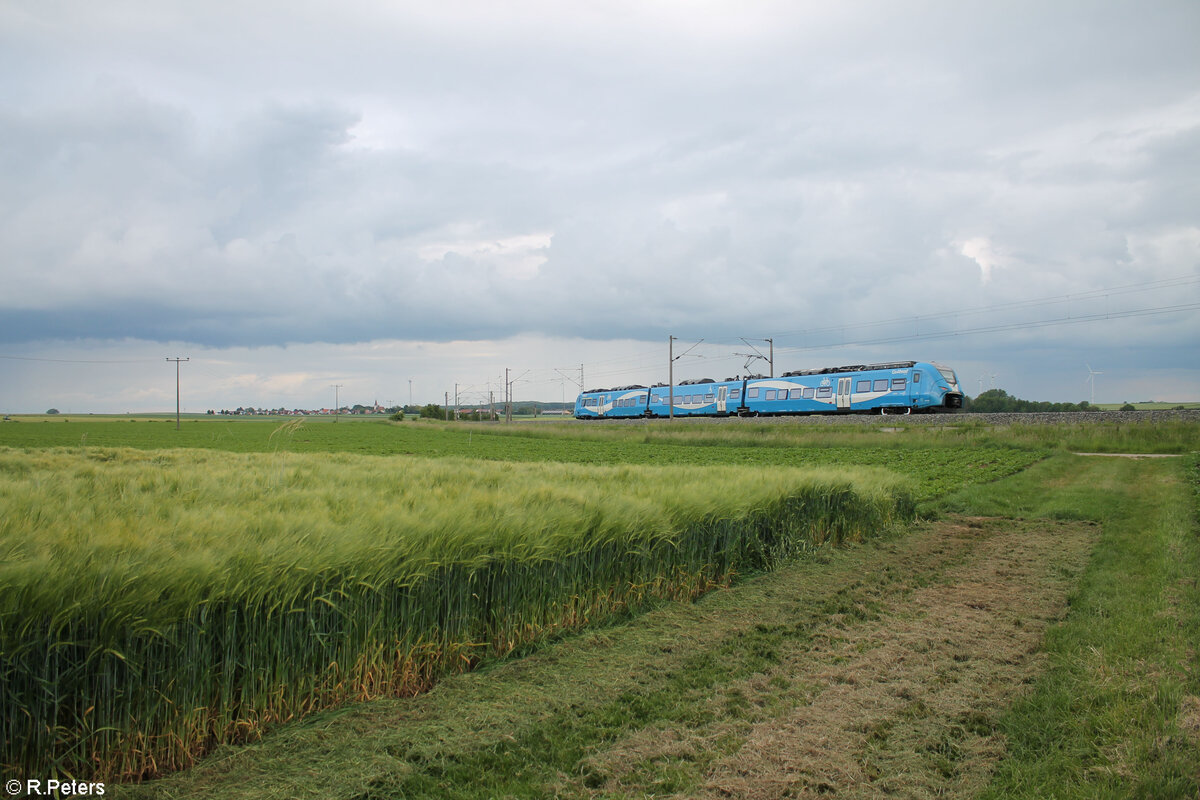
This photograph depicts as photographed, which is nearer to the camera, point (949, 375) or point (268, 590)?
point (268, 590)

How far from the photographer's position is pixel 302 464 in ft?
38.8

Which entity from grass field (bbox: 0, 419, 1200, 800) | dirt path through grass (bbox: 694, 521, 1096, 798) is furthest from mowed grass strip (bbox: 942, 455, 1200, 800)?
dirt path through grass (bbox: 694, 521, 1096, 798)

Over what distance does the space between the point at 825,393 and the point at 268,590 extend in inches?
1751

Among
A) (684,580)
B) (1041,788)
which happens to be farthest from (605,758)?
(684,580)

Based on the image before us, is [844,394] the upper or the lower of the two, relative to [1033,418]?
upper

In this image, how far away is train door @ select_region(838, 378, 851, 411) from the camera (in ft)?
144

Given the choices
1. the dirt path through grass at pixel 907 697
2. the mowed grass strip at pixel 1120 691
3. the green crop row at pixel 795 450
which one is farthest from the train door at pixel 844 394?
the dirt path through grass at pixel 907 697

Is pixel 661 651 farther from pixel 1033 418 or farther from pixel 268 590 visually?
pixel 1033 418

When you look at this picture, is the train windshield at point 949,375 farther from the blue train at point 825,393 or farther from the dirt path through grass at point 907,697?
the dirt path through grass at point 907,697

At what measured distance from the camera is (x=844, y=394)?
44.0 meters

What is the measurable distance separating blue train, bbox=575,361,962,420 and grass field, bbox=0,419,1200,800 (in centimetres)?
3254

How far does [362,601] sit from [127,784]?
5.02ft

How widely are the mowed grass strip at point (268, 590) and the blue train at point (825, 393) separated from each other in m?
36.6

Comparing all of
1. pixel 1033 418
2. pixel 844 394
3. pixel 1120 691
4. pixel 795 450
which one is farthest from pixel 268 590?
pixel 844 394
